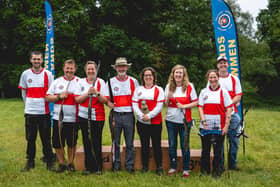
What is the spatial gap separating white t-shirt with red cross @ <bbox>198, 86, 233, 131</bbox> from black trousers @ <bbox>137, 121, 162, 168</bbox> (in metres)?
0.81

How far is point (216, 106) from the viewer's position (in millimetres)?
4625

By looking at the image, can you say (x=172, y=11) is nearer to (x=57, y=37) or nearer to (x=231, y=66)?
(x=57, y=37)

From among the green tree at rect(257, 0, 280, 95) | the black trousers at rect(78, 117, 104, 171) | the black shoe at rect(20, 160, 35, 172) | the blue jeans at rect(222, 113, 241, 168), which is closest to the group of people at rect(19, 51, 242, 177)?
the black trousers at rect(78, 117, 104, 171)

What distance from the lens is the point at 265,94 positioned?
34094 mm

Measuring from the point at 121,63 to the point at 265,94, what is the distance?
32.6m

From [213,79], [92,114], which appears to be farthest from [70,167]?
[213,79]

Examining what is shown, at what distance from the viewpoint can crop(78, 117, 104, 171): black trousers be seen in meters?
4.85

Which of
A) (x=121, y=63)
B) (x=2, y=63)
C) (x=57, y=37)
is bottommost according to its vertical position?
(x=121, y=63)

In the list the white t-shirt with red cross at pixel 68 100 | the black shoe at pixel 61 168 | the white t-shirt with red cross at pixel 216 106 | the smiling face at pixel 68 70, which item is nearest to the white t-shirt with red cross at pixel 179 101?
the white t-shirt with red cross at pixel 216 106

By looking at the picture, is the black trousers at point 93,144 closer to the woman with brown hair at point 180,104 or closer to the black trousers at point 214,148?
the woman with brown hair at point 180,104

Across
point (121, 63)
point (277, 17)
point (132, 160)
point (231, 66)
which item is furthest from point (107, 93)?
point (277, 17)

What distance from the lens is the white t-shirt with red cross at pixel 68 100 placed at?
4.83 m

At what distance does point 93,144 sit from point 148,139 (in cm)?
91

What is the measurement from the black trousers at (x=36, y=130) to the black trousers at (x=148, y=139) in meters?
1.68
